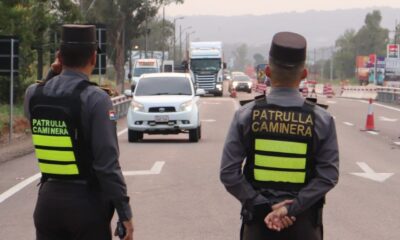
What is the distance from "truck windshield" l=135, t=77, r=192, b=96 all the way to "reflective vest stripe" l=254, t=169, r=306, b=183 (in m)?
19.0

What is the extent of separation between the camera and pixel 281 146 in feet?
15.7

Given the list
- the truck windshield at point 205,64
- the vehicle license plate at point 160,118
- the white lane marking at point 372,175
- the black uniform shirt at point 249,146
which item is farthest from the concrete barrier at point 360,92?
the black uniform shirt at point 249,146

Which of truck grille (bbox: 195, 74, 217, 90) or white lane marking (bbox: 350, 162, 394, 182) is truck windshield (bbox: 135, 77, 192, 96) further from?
truck grille (bbox: 195, 74, 217, 90)

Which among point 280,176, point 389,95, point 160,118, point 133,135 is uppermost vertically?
point 280,176

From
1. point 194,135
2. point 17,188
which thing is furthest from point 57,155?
point 194,135

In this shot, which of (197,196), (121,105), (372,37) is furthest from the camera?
(372,37)

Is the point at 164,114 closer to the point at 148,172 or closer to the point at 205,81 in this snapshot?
the point at 148,172

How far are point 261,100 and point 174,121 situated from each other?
59.1ft

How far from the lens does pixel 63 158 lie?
495 centimetres

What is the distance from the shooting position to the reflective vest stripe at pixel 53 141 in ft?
16.2

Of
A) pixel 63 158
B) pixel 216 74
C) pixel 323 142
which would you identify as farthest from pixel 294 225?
pixel 216 74

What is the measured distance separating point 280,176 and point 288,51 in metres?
0.62

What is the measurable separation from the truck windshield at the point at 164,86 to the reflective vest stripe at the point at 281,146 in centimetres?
1901

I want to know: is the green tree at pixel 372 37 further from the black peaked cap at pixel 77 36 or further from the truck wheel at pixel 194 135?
the black peaked cap at pixel 77 36
